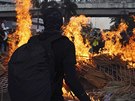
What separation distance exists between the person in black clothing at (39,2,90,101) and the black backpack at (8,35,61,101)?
0.07 metres

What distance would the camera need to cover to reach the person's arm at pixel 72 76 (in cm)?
402

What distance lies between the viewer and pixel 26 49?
13.8ft

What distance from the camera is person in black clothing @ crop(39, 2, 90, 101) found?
13.2 ft

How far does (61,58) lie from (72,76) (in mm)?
207

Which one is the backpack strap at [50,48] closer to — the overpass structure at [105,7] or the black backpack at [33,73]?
the black backpack at [33,73]

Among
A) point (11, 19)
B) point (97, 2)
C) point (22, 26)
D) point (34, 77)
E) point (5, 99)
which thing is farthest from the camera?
point (11, 19)

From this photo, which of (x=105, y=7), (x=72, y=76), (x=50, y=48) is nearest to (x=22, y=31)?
(x=50, y=48)

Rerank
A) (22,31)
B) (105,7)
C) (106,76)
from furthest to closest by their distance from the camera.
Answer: (105,7) → (22,31) → (106,76)

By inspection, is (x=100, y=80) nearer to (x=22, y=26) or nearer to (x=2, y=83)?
(x=2, y=83)

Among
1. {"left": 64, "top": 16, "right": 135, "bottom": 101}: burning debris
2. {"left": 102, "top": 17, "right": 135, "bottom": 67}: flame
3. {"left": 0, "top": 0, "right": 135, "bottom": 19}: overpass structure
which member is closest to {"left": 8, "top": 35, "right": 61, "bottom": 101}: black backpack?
{"left": 64, "top": 16, "right": 135, "bottom": 101}: burning debris

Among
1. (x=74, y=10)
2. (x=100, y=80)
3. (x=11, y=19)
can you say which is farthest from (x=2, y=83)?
(x=11, y=19)

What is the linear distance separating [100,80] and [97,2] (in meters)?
65.2

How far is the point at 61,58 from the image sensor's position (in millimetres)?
4098

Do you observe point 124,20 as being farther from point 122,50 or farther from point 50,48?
point 50,48
